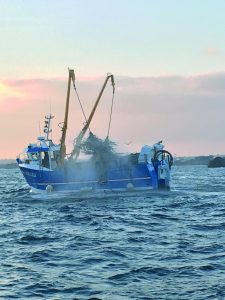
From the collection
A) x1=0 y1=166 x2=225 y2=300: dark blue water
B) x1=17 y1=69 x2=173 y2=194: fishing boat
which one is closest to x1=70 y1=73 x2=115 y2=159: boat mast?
x1=17 y1=69 x2=173 y2=194: fishing boat

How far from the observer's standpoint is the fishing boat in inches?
2007

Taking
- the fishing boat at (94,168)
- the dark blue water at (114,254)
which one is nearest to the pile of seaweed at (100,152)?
the fishing boat at (94,168)

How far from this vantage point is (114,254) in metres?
19.4

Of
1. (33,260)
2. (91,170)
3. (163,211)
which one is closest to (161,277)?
Result: (33,260)

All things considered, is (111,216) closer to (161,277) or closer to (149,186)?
(161,277)

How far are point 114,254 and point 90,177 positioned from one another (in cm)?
3178

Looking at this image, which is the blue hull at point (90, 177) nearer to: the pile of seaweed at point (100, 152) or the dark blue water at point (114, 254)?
the pile of seaweed at point (100, 152)

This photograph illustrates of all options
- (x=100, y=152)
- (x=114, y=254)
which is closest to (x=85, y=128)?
(x=100, y=152)

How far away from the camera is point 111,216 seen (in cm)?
3222

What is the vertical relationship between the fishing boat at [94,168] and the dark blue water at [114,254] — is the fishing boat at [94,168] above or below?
above

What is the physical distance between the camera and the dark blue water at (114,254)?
14.4m

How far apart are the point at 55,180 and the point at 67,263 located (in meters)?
33.2

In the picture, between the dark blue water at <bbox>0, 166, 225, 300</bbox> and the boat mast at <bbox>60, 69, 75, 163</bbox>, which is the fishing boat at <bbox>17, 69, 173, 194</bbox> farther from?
the dark blue water at <bbox>0, 166, 225, 300</bbox>

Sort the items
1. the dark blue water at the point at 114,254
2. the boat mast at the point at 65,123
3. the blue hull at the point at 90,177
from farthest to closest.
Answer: the boat mast at the point at 65,123 → the blue hull at the point at 90,177 → the dark blue water at the point at 114,254
